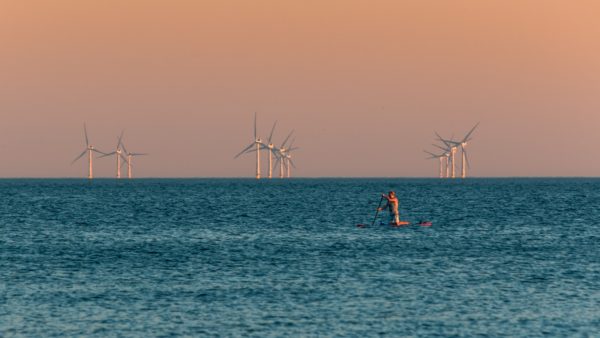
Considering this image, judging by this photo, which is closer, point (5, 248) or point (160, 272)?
point (160, 272)

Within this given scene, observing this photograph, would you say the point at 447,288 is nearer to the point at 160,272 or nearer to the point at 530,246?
the point at 160,272

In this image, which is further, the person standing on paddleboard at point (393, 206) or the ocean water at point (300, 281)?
the person standing on paddleboard at point (393, 206)

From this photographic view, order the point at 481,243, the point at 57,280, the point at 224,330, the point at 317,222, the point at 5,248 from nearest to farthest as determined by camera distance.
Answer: the point at 224,330 → the point at 57,280 → the point at 5,248 → the point at 481,243 → the point at 317,222

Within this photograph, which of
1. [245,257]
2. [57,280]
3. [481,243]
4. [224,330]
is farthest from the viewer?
[481,243]

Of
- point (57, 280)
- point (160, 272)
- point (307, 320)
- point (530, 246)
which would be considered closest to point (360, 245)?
point (530, 246)

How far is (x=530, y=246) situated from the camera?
72.0m

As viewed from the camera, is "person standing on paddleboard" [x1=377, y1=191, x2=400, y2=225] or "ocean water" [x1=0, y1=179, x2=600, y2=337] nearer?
"ocean water" [x1=0, y1=179, x2=600, y2=337]

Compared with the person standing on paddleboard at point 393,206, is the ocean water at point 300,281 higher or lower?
lower

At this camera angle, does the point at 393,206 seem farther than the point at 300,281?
Yes

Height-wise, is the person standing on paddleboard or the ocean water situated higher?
the person standing on paddleboard

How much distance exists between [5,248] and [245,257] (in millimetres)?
18021

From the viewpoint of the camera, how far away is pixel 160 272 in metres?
54.8

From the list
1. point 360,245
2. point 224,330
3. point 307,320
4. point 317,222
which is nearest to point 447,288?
point 307,320

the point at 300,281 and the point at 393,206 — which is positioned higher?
the point at 393,206
